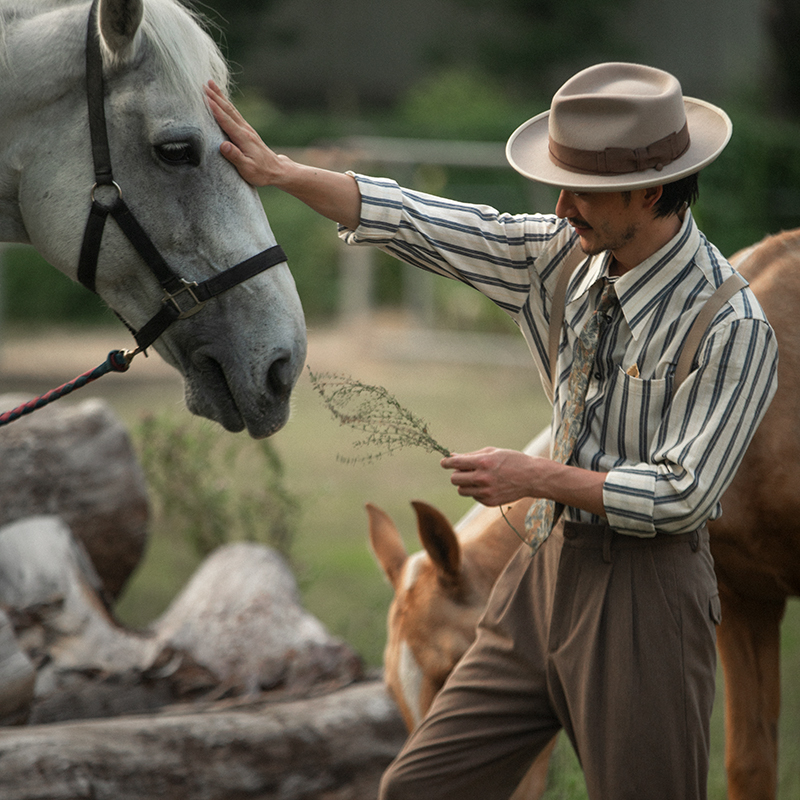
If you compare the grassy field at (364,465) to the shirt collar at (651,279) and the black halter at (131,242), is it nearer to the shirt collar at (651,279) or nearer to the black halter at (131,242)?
the black halter at (131,242)

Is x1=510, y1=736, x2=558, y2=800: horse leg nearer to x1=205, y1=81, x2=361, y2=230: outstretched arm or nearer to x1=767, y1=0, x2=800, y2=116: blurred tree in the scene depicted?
x1=205, y1=81, x2=361, y2=230: outstretched arm

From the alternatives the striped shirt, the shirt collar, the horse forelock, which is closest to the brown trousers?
the striped shirt

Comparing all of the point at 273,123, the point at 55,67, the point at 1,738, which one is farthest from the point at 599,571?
the point at 273,123

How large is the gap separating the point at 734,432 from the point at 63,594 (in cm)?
264

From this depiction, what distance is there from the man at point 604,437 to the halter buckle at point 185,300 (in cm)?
27

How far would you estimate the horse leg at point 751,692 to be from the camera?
273 centimetres

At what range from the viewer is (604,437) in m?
1.91

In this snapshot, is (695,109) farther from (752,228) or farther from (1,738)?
(752,228)

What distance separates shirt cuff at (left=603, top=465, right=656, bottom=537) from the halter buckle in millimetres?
926

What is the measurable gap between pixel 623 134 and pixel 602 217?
0.16 m

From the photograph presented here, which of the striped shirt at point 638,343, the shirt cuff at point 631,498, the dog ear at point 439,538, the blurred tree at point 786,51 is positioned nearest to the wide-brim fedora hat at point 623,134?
the striped shirt at point 638,343

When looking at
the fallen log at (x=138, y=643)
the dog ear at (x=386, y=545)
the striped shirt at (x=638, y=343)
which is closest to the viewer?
the striped shirt at (x=638, y=343)

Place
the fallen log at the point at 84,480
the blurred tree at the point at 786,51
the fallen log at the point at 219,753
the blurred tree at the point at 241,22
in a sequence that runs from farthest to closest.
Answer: the blurred tree at the point at 241,22 → the blurred tree at the point at 786,51 → the fallen log at the point at 84,480 → the fallen log at the point at 219,753

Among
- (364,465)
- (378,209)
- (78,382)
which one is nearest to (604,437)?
(378,209)
